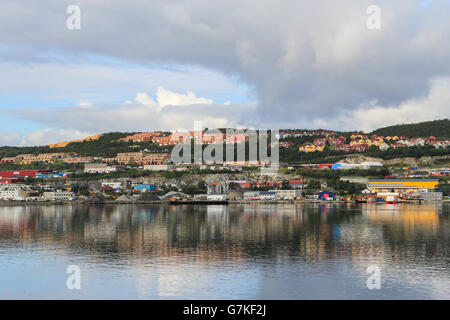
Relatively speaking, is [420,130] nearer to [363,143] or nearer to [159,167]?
[363,143]

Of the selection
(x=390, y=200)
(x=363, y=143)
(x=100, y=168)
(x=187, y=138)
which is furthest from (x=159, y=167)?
(x=390, y=200)

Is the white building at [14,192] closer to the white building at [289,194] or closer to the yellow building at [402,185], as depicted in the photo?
the white building at [289,194]

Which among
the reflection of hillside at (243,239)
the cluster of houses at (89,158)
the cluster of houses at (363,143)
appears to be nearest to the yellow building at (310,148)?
the cluster of houses at (363,143)

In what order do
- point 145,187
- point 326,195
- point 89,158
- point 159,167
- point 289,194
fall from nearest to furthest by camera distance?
point 326,195 → point 289,194 → point 145,187 → point 159,167 → point 89,158

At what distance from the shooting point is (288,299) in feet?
42.3

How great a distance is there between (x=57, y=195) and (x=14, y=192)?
24.8 feet

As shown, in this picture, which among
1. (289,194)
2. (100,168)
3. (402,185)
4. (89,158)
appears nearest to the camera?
(402,185)

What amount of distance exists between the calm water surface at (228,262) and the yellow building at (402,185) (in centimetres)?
4367

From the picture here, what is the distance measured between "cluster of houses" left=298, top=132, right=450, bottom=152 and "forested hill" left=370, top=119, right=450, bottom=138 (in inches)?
187

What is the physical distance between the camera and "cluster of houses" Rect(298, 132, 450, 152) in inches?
3784

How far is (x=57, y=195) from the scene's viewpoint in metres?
74.8

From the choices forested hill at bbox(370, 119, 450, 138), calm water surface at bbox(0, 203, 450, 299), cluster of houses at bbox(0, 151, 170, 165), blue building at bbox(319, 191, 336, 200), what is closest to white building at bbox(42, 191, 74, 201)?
cluster of houses at bbox(0, 151, 170, 165)

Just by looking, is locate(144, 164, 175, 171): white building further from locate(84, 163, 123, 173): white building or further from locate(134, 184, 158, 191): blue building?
locate(134, 184, 158, 191): blue building
